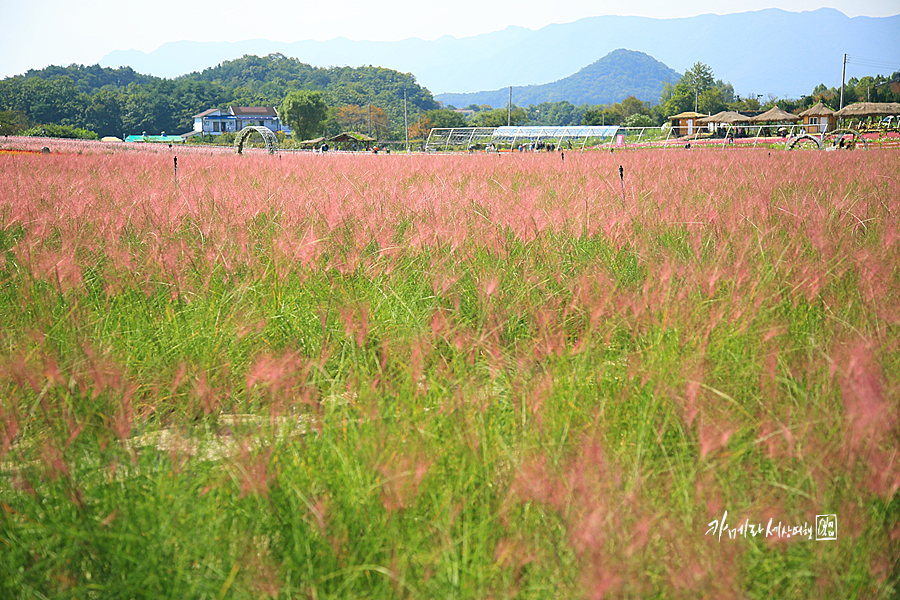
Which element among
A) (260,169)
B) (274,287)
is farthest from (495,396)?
(260,169)

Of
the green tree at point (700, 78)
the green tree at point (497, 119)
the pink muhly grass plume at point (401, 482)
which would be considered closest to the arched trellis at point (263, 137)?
the pink muhly grass plume at point (401, 482)

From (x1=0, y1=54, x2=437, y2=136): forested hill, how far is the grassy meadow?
87.6 meters

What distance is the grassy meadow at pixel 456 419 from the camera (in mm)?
1042

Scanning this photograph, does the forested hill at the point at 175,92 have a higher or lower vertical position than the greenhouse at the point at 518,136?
higher

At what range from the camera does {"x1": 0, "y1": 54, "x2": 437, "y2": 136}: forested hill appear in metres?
75.0

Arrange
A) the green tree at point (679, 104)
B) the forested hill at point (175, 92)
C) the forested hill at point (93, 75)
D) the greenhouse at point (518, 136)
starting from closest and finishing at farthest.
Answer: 1. the greenhouse at point (518, 136)
2. the forested hill at point (175, 92)
3. the green tree at point (679, 104)
4. the forested hill at point (93, 75)

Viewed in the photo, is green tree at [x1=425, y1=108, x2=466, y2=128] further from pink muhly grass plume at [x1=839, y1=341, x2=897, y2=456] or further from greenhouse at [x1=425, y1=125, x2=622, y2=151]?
pink muhly grass plume at [x1=839, y1=341, x2=897, y2=456]

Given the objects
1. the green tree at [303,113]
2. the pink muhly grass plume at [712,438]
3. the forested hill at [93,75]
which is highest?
the forested hill at [93,75]

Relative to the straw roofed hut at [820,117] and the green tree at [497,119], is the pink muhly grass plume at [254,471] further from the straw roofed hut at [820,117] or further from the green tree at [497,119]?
the green tree at [497,119]

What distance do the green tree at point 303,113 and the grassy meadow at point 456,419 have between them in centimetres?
7485

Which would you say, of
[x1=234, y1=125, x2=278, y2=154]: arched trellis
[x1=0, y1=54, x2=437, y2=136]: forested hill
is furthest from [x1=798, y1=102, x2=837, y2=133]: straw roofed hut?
[x1=0, y1=54, x2=437, y2=136]: forested hill

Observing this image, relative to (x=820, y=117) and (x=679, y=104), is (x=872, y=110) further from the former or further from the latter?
(x=679, y=104)

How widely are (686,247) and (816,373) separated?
1.34m

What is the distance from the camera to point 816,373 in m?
1.54
